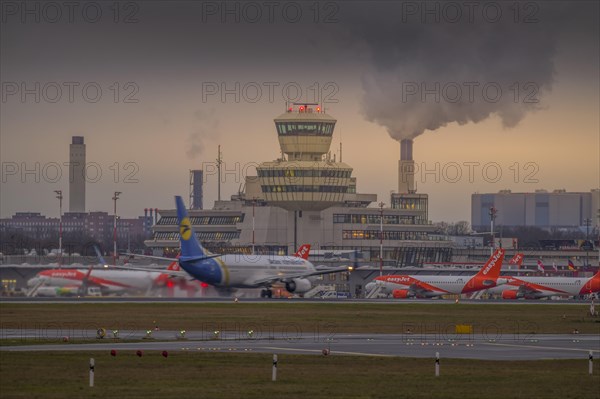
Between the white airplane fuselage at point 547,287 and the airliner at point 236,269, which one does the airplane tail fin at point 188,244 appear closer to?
the airliner at point 236,269

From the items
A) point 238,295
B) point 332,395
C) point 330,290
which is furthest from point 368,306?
point 332,395

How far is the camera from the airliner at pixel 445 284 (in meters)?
161

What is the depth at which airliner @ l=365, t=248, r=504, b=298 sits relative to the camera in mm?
160875

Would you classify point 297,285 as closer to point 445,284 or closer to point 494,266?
point 445,284

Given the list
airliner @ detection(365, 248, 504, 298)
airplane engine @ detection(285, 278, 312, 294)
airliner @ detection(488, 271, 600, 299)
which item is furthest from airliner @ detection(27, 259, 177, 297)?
airliner @ detection(488, 271, 600, 299)

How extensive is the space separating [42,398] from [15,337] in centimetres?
3176

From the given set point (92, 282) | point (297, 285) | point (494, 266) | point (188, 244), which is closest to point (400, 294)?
point (494, 266)

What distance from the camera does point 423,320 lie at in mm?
104000

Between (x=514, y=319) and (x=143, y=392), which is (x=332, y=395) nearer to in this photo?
(x=143, y=392)

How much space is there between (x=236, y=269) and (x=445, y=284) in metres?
33.4

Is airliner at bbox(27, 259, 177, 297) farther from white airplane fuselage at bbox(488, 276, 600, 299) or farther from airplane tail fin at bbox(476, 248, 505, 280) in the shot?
white airplane fuselage at bbox(488, 276, 600, 299)

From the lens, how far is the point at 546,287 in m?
164

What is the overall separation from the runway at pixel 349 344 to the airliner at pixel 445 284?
73874mm

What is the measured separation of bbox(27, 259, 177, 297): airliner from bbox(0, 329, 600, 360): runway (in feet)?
173
